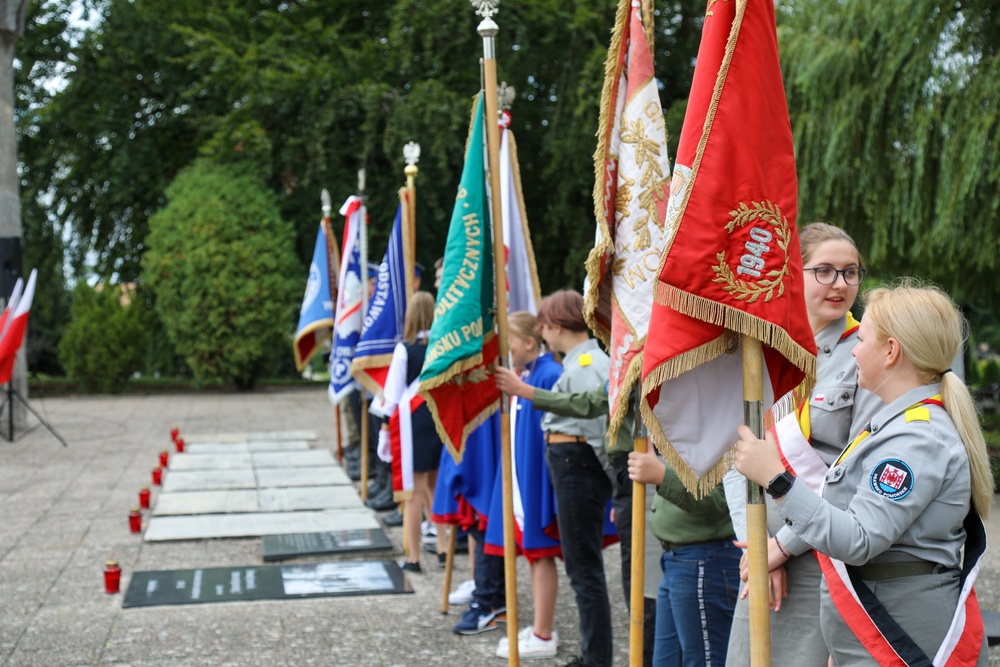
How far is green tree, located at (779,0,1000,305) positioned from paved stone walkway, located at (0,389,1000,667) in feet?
9.50

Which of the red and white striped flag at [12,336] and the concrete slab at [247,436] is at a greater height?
the red and white striped flag at [12,336]

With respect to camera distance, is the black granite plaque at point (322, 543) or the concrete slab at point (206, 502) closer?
the black granite plaque at point (322, 543)

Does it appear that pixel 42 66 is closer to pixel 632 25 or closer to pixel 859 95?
pixel 859 95

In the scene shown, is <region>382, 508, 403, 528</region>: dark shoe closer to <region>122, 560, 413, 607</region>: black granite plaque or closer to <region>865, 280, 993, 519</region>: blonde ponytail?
<region>122, 560, 413, 607</region>: black granite plaque

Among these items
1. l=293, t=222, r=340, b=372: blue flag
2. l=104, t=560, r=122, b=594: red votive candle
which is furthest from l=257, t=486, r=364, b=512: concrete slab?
l=104, t=560, r=122, b=594: red votive candle

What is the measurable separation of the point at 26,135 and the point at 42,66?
1.66 metres

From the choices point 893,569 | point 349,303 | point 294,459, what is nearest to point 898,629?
point 893,569

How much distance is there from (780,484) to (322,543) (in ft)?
18.7

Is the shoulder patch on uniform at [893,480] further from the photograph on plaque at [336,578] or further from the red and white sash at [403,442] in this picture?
the red and white sash at [403,442]

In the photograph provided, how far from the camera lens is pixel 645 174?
4012mm

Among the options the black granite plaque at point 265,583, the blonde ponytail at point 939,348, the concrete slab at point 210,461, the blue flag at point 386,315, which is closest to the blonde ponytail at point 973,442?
the blonde ponytail at point 939,348

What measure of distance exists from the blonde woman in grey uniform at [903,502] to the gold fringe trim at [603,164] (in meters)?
1.42

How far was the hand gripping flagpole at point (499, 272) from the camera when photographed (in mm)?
4480

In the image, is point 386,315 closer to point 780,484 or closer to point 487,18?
point 487,18
